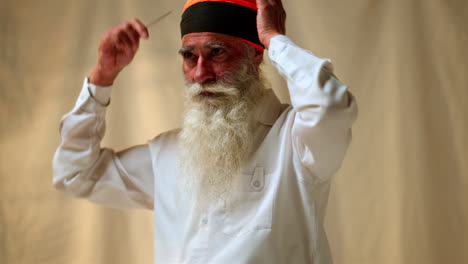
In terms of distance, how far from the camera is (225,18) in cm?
157

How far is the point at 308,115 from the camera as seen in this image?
4.00 feet

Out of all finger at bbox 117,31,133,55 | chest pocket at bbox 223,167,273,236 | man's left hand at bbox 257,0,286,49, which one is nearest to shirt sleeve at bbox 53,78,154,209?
finger at bbox 117,31,133,55

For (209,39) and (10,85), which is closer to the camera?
(209,39)

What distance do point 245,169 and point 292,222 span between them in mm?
241

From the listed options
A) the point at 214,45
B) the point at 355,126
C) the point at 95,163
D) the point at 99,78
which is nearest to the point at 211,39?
the point at 214,45

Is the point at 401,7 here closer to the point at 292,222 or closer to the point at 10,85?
the point at 292,222

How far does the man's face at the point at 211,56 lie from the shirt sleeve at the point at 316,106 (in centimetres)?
26

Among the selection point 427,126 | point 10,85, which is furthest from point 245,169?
point 10,85

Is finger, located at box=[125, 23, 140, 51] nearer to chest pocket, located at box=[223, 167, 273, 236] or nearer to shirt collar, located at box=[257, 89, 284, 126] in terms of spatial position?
shirt collar, located at box=[257, 89, 284, 126]

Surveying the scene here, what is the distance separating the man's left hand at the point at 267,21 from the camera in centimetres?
138

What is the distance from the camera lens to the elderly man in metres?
1.32

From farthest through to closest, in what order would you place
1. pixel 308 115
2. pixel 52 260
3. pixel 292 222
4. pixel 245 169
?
pixel 52 260, pixel 245 169, pixel 292 222, pixel 308 115

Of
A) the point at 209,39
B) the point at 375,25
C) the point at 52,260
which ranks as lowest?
the point at 52,260

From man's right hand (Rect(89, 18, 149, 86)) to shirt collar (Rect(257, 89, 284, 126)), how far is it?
0.50m
